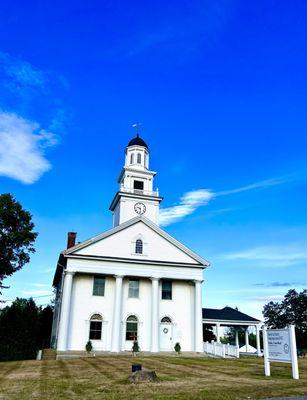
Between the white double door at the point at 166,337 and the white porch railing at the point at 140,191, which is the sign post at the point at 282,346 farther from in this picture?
the white porch railing at the point at 140,191

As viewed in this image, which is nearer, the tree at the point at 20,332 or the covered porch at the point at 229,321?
the tree at the point at 20,332

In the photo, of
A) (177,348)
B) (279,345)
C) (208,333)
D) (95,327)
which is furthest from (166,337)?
(208,333)

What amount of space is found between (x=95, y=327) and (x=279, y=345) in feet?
68.6

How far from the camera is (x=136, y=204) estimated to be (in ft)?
132

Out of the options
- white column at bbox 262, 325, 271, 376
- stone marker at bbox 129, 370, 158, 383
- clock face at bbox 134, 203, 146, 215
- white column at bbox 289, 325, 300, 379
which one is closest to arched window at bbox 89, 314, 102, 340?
clock face at bbox 134, 203, 146, 215

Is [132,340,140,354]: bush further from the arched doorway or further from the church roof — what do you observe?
the church roof

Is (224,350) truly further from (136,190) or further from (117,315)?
(136,190)

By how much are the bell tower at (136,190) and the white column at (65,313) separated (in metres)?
9.43

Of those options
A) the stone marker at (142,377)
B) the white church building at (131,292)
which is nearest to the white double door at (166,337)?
the white church building at (131,292)

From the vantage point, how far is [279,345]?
1388cm

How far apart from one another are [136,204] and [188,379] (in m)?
28.0

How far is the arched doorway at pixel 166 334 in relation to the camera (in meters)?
33.1

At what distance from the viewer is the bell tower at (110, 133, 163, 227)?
39844mm

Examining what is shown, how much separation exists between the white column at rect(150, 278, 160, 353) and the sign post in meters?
18.1
